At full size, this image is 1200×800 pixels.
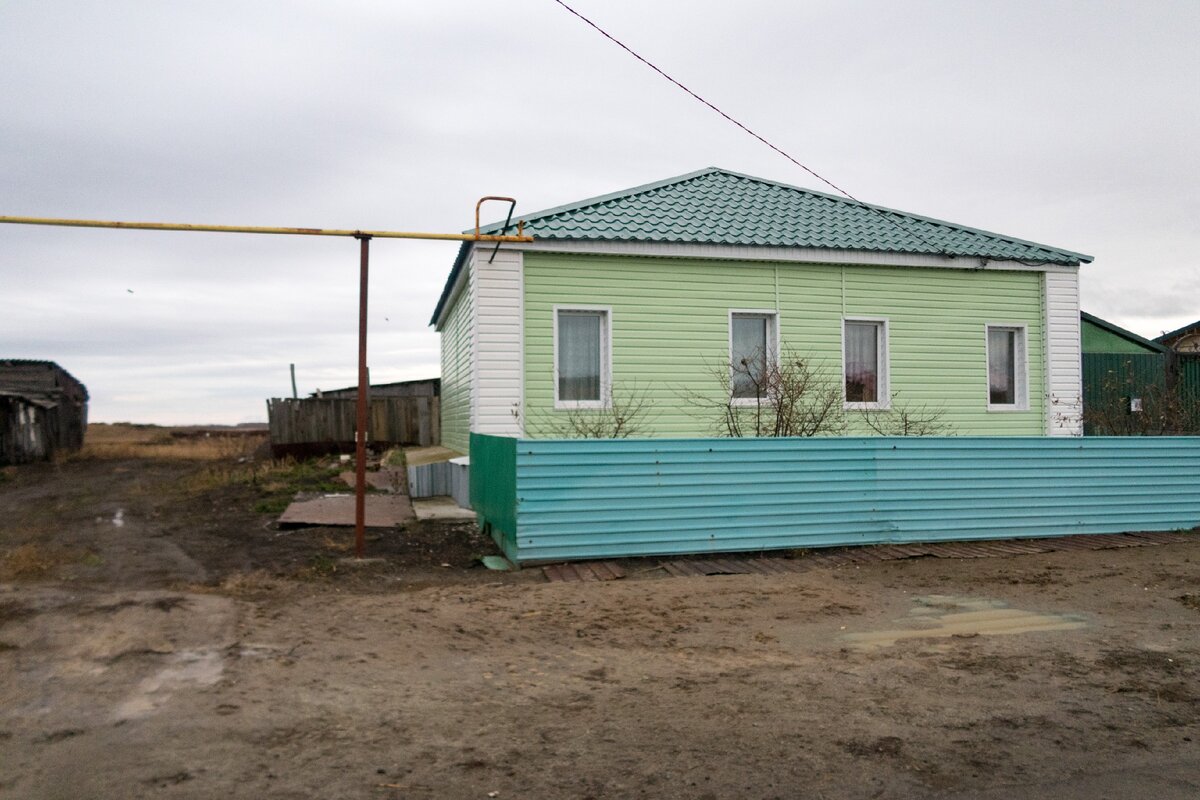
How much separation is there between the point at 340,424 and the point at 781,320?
545 inches

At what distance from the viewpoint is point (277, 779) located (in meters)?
4.27

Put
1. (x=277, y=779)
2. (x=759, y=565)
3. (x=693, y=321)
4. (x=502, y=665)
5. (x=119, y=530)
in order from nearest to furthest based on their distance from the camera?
(x=277, y=779), (x=502, y=665), (x=759, y=565), (x=119, y=530), (x=693, y=321)

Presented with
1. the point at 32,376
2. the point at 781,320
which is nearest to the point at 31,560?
the point at 781,320

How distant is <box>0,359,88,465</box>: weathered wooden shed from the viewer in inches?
1025

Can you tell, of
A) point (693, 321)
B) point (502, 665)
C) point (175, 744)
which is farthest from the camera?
point (693, 321)

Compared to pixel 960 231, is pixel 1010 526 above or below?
below

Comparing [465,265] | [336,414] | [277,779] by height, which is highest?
[465,265]

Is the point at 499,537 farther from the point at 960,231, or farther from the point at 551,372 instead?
the point at 960,231

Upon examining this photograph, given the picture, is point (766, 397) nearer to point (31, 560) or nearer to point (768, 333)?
point (768, 333)

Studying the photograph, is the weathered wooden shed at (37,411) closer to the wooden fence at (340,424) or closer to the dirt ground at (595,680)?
the wooden fence at (340,424)

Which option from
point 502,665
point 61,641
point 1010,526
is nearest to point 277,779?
point 502,665

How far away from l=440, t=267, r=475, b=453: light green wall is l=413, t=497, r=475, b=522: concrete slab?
1057 mm

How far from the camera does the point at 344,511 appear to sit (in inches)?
535

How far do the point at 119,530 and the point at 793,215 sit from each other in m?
10.8
